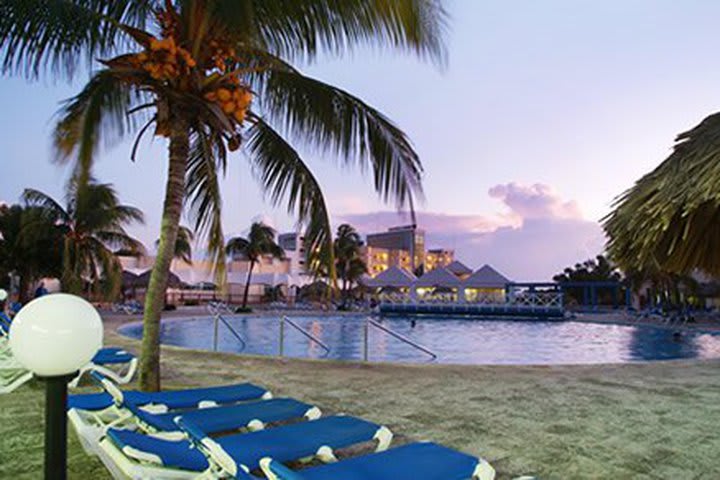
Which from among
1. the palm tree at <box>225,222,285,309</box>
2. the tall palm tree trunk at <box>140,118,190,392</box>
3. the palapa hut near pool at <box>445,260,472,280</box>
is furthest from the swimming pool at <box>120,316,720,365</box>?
the palapa hut near pool at <box>445,260,472,280</box>

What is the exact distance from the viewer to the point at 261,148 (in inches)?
230

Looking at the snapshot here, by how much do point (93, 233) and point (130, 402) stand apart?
16903mm

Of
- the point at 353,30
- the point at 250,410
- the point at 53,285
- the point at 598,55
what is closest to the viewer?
the point at 250,410

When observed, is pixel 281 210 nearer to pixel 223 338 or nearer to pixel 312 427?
pixel 312 427

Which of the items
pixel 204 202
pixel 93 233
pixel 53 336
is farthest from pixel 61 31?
pixel 93 233

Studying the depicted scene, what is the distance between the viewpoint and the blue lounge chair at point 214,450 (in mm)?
2332

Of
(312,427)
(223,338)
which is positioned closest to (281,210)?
(312,427)

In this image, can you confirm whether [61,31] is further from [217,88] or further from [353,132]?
[353,132]

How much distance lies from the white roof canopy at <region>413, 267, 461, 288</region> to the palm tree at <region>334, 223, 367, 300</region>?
1066cm

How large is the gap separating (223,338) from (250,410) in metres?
12.0

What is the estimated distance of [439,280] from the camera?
29016 mm

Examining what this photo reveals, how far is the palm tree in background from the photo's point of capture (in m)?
17.1

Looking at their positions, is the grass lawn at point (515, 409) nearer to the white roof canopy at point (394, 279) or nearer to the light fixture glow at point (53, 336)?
the light fixture glow at point (53, 336)

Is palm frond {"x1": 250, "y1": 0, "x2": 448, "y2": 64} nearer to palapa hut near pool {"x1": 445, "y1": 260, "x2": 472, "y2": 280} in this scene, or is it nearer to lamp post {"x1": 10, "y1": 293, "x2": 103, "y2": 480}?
lamp post {"x1": 10, "y1": 293, "x2": 103, "y2": 480}
